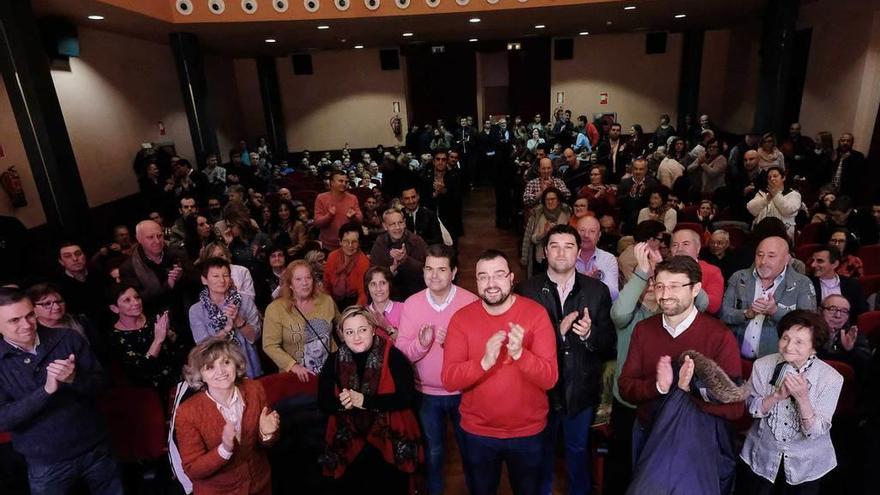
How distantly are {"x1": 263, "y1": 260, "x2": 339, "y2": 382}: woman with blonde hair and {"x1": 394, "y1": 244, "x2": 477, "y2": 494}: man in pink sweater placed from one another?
0.59 metres

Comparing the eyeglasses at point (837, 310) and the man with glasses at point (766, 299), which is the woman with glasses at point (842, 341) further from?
the man with glasses at point (766, 299)

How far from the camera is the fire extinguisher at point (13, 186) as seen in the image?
5.86m

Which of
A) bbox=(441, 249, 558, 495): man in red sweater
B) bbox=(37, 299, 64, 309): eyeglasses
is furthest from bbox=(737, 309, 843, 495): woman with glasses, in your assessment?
bbox=(37, 299, 64, 309): eyeglasses

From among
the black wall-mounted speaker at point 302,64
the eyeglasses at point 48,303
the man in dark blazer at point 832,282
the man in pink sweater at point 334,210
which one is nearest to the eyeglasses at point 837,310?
the man in dark blazer at point 832,282

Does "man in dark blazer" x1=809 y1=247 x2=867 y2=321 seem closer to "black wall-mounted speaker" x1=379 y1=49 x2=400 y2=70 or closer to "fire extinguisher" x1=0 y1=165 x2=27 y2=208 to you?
"fire extinguisher" x1=0 y1=165 x2=27 y2=208

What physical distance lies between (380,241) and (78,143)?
5.97 meters

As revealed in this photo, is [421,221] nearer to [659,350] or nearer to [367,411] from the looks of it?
[367,411]

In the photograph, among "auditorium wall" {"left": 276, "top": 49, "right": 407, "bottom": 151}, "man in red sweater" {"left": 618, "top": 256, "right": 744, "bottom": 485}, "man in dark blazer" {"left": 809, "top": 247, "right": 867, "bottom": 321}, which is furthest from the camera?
"auditorium wall" {"left": 276, "top": 49, "right": 407, "bottom": 151}

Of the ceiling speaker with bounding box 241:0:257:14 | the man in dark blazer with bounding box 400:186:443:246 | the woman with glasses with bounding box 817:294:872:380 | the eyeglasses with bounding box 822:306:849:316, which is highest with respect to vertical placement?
the ceiling speaker with bounding box 241:0:257:14

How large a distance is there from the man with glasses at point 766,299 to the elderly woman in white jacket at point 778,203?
A: 1873 millimetres

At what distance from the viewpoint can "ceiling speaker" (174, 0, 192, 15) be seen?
7.14 metres

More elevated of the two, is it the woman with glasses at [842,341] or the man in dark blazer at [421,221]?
the man in dark blazer at [421,221]

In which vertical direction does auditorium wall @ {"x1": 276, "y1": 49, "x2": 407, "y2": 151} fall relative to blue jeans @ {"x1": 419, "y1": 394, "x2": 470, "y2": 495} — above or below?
above

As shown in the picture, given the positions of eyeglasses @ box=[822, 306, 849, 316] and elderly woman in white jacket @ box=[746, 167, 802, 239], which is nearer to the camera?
eyeglasses @ box=[822, 306, 849, 316]
